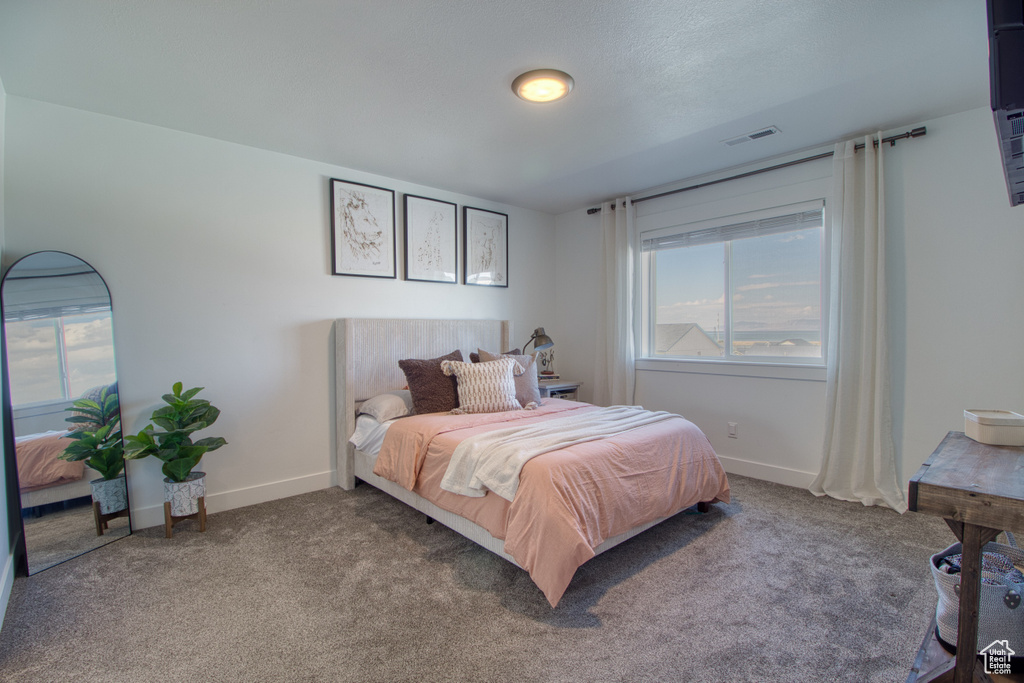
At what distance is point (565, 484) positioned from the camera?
199 cm

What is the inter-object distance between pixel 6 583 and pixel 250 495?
1199 mm

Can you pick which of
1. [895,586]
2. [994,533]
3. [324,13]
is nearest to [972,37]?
[994,533]

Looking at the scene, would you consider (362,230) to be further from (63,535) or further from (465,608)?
(465,608)

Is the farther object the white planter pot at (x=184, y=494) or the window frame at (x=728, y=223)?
the window frame at (x=728, y=223)

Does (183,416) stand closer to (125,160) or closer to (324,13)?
(125,160)

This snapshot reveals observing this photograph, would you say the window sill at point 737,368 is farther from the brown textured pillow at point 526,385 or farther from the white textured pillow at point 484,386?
the white textured pillow at point 484,386

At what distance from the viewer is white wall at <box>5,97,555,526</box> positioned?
101 inches

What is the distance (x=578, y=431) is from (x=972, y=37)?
2.48 meters

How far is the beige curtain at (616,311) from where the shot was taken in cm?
430

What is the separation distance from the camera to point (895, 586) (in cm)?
207

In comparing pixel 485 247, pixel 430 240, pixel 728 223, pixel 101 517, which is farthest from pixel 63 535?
pixel 728 223

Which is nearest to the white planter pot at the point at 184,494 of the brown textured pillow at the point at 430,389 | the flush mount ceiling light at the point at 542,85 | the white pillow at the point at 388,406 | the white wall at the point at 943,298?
the white pillow at the point at 388,406

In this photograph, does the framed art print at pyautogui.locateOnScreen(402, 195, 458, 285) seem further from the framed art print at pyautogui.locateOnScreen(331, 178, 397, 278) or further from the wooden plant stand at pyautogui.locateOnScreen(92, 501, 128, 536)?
the wooden plant stand at pyautogui.locateOnScreen(92, 501, 128, 536)

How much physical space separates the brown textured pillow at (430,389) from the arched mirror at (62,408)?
167 cm
